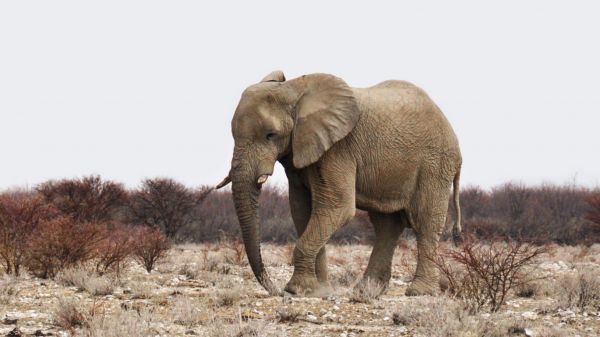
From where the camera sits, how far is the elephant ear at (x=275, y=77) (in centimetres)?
1004

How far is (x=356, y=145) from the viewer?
10.0 m

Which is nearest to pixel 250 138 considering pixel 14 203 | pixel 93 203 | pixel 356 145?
pixel 356 145

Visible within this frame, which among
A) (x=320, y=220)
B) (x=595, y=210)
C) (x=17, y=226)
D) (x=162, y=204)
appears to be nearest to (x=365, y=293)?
(x=320, y=220)

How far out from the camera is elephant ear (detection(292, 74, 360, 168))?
9531mm

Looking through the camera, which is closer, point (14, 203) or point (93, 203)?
point (14, 203)

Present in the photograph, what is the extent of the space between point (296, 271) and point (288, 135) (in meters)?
1.65

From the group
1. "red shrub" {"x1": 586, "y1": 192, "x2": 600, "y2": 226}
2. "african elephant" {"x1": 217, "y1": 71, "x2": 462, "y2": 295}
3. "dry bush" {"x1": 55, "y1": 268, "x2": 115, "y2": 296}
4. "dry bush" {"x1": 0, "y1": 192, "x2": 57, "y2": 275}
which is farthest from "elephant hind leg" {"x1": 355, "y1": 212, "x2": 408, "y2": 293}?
"red shrub" {"x1": 586, "y1": 192, "x2": 600, "y2": 226}

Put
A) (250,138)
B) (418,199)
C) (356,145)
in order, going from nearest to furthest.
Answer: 1. (250,138)
2. (356,145)
3. (418,199)

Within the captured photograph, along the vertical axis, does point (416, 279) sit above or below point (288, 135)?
below

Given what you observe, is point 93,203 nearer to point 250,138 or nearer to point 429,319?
point 250,138

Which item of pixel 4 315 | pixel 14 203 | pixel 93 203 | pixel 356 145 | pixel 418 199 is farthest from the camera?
pixel 93 203

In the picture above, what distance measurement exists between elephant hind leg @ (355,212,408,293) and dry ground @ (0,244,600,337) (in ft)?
1.15

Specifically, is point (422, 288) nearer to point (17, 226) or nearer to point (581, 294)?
point (581, 294)

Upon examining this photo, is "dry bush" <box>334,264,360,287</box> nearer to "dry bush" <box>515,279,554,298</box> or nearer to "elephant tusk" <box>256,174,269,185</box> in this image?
"dry bush" <box>515,279,554,298</box>
